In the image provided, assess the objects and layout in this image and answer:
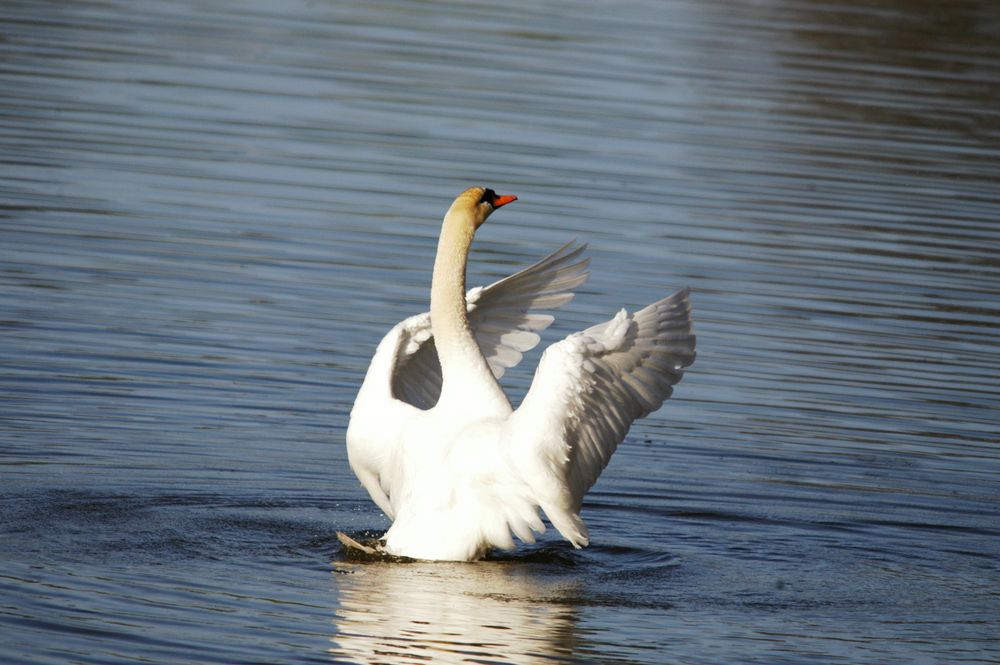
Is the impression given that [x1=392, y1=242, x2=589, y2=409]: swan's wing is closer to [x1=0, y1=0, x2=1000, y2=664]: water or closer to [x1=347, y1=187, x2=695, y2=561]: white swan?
[x1=347, y1=187, x2=695, y2=561]: white swan

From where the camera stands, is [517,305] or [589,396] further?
[517,305]

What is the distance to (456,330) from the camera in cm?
955

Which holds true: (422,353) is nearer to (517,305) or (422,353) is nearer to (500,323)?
(500,323)

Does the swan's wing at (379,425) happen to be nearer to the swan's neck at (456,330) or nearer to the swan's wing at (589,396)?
A: the swan's neck at (456,330)

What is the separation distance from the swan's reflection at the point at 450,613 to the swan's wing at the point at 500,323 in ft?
4.81

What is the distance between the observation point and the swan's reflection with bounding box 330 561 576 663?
7.79m

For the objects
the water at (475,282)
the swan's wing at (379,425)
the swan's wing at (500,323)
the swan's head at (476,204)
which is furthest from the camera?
the swan's wing at (500,323)

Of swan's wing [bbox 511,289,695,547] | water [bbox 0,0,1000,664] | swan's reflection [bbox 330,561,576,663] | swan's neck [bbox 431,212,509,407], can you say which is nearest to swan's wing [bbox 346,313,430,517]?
swan's neck [bbox 431,212,509,407]

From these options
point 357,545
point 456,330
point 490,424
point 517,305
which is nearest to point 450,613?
point 357,545

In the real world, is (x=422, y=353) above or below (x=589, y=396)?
above

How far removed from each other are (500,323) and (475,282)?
3.96 metres

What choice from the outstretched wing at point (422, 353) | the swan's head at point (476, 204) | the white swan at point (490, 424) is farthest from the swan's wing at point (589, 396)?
the swan's head at point (476, 204)

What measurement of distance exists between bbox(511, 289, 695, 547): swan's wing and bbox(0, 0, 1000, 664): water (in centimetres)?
54

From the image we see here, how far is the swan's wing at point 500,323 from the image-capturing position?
1028 cm
